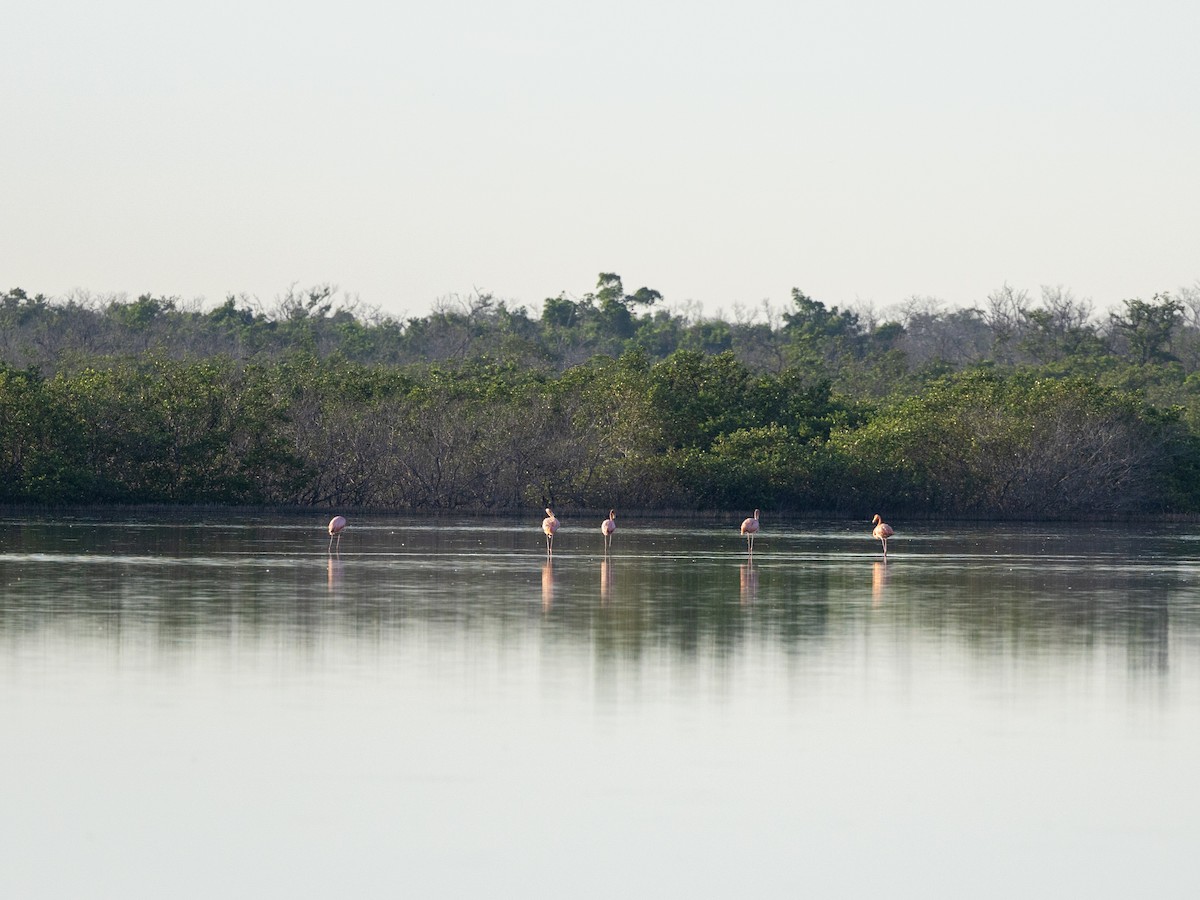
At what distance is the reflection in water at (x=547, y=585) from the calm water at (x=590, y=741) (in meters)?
0.23

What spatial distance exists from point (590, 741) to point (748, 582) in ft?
45.6

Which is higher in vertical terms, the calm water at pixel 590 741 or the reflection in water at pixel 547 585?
the reflection in water at pixel 547 585

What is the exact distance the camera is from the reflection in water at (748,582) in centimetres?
2365

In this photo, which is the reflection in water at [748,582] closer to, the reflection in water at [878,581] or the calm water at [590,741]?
the calm water at [590,741]

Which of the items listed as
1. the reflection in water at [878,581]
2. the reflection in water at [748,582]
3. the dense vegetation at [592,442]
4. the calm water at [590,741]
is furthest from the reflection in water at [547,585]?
the dense vegetation at [592,442]

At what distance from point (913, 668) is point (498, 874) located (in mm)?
8018

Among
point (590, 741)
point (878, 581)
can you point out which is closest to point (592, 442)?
point (878, 581)

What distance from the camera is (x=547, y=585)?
84.3 feet

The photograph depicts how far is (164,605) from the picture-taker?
2133 cm

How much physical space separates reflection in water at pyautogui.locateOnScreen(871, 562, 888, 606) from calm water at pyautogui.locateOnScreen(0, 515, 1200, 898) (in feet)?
0.64

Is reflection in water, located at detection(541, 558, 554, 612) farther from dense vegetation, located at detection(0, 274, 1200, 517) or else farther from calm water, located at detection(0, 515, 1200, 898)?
dense vegetation, located at detection(0, 274, 1200, 517)

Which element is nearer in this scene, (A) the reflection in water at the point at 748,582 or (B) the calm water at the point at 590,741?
(B) the calm water at the point at 590,741

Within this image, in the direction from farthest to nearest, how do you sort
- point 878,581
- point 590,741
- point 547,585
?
point 878,581
point 547,585
point 590,741

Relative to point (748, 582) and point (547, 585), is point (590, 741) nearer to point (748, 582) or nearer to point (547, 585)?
point (547, 585)
